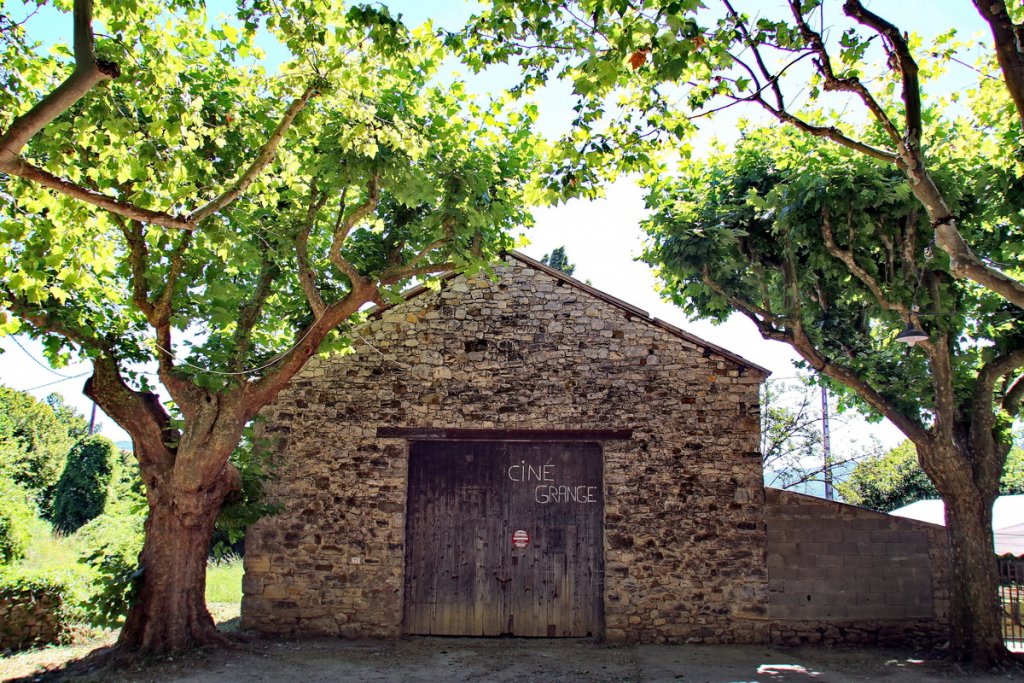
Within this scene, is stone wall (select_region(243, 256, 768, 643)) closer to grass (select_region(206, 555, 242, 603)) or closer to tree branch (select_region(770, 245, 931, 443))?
tree branch (select_region(770, 245, 931, 443))

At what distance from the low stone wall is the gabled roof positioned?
5361 mm

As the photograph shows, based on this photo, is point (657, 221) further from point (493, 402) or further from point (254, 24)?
point (254, 24)

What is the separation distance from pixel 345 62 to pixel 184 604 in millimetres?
6014

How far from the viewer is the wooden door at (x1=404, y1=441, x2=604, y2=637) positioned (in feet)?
33.5

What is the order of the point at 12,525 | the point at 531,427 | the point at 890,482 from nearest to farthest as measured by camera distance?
the point at 531,427 < the point at 12,525 < the point at 890,482

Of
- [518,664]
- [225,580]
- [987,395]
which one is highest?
[987,395]

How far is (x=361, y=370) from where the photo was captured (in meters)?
10.8

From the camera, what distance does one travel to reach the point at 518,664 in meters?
8.95

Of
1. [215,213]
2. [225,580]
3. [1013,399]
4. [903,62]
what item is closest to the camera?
[903,62]

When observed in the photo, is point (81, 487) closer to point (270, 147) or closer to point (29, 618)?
point (29, 618)

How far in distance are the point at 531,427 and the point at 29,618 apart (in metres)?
6.57

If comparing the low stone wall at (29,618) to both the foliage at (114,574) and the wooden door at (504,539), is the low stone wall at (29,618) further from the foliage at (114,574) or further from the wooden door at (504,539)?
the wooden door at (504,539)

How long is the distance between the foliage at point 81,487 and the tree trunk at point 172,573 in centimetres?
1117

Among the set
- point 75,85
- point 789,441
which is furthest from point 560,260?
point 75,85
